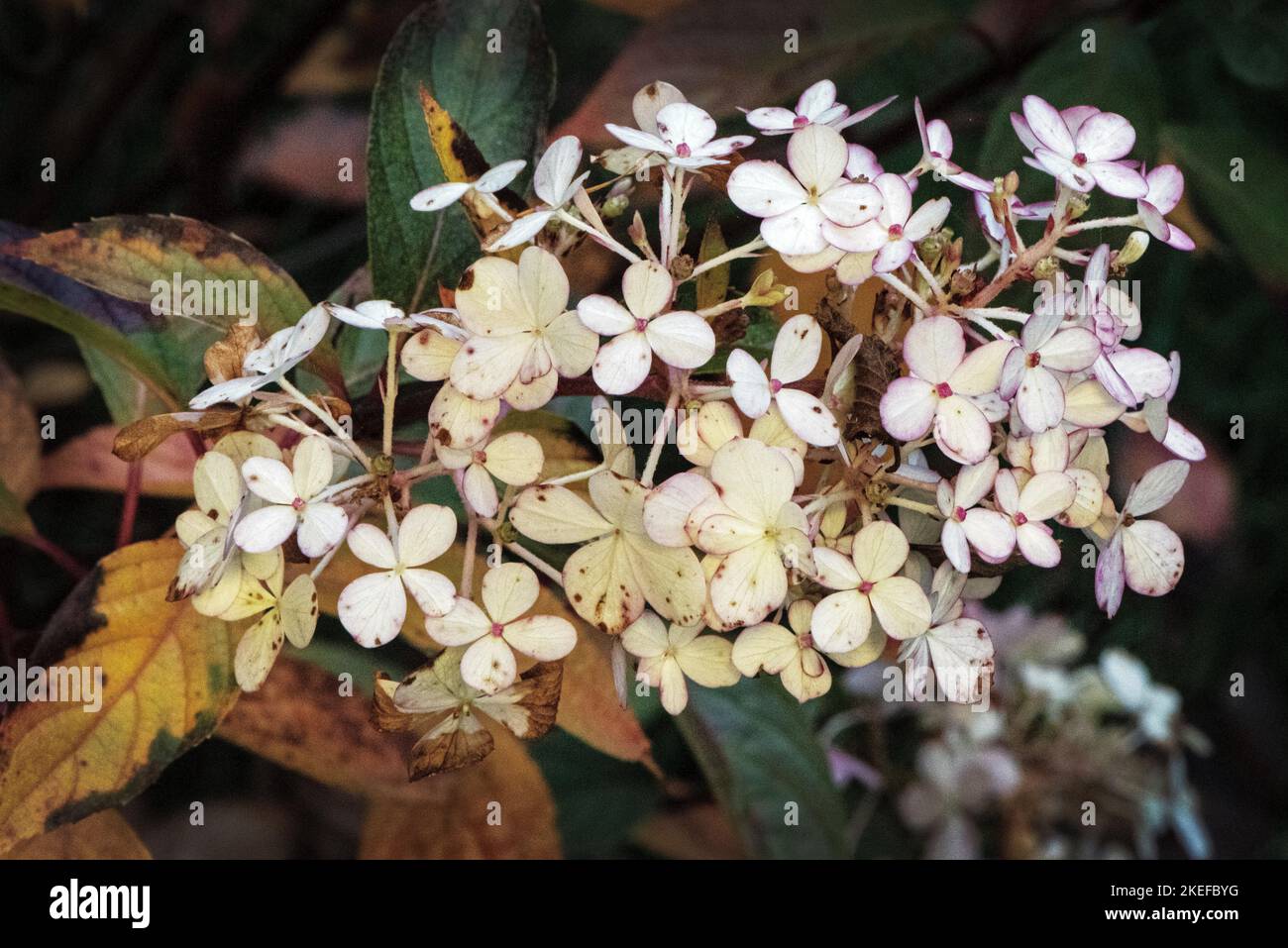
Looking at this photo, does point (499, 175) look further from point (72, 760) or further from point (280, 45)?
point (280, 45)

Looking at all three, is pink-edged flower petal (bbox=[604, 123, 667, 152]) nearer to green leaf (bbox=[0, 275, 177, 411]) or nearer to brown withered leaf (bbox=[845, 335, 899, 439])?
brown withered leaf (bbox=[845, 335, 899, 439])

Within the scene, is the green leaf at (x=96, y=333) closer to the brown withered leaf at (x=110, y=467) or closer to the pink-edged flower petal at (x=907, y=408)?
the brown withered leaf at (x=110, y=467)

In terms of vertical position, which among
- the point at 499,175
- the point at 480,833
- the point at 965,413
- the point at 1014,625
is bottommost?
the point at 480,833

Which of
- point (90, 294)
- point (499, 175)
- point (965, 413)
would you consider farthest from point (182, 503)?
point (965, 413)

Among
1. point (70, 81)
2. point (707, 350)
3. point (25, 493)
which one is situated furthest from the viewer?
point (70, 81)

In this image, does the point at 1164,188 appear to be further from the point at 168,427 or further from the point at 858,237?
the point at 168,427

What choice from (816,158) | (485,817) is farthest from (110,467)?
(816,158)

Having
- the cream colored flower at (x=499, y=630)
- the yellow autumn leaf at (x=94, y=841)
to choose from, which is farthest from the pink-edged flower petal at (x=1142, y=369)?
the yellow autumn leaf at (x=94, y=841)
